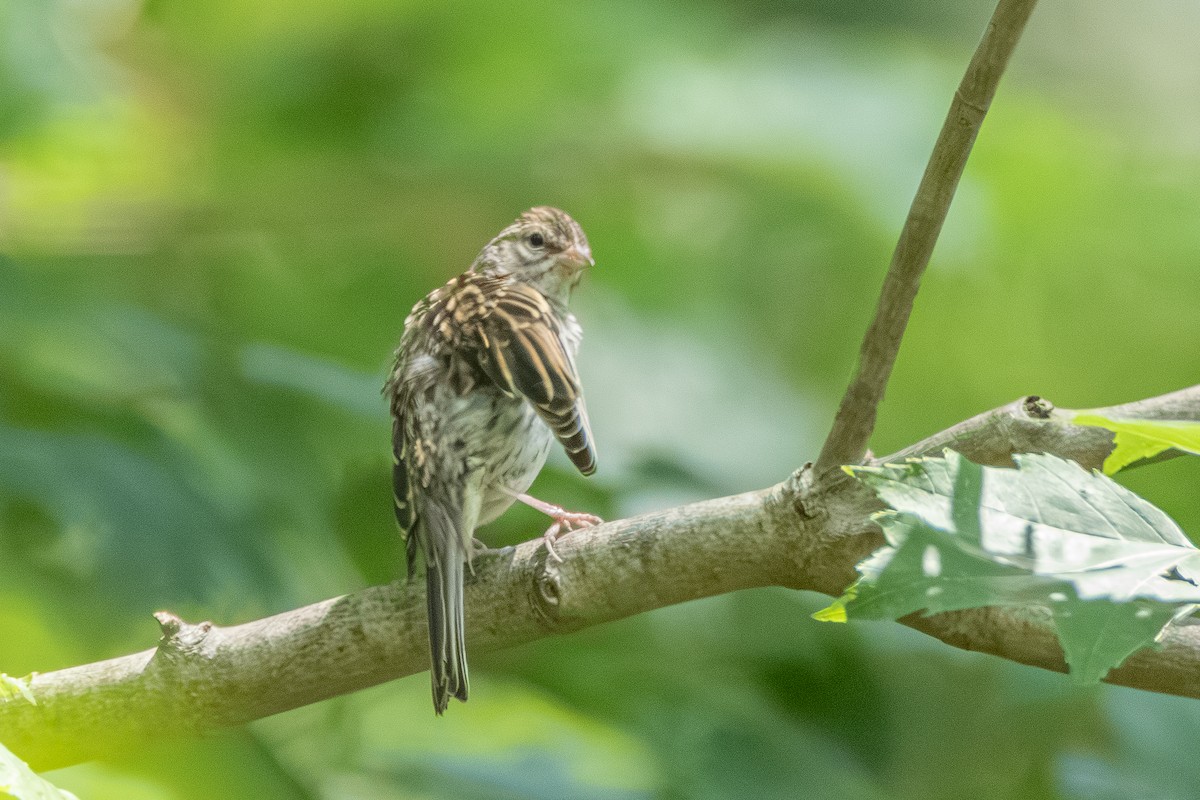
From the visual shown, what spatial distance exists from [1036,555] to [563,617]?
1247 mm

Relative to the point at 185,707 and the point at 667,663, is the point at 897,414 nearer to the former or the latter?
the point at 667,663

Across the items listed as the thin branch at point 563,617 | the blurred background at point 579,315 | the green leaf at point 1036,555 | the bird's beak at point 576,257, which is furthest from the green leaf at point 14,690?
the bird's beak at point 576,257

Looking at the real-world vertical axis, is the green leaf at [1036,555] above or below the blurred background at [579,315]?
below

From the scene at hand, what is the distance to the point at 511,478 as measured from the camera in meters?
2.84

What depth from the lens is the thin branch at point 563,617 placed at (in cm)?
192

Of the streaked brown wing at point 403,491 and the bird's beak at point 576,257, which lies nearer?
the streaked brown wing at point 403,491

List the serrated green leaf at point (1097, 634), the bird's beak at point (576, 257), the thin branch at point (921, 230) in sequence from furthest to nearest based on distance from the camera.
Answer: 1. the bird's beak at point (576, 257)
2. the thin branch at point (921, 230)
3. the serrated green leaf at point (1097, 634)

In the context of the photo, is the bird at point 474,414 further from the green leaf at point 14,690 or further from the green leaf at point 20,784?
the green leaf at point 20,784

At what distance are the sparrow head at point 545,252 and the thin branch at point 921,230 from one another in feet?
5.35

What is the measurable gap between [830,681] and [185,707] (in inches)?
75.5

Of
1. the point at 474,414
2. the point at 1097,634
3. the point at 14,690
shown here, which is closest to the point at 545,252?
the point at 474,414

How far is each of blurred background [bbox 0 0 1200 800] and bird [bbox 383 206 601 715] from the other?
48cm

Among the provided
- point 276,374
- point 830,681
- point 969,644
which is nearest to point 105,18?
point 276,374

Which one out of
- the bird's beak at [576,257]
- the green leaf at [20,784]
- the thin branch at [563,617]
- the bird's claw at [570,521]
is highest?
the bird's beak at [576,257]
